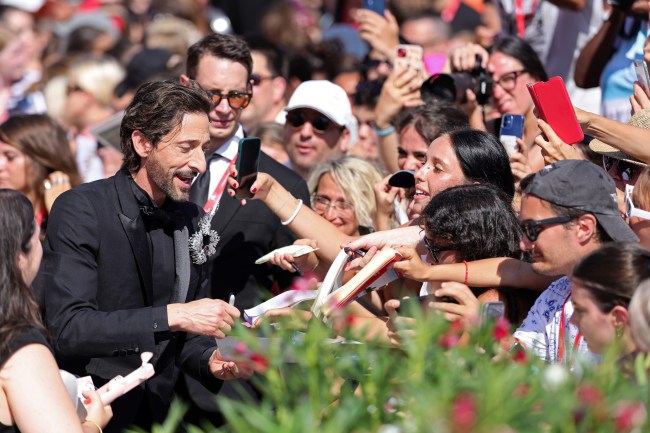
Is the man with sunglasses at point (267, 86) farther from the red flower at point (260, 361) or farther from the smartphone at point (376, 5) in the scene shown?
the red flower at point (260, 361)

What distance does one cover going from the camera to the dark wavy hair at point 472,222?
159 inches

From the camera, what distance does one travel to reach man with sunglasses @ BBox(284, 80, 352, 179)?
630cm

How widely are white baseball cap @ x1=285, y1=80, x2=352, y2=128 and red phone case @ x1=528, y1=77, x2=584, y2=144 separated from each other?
7.06 feet

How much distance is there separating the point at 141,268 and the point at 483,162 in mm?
1492

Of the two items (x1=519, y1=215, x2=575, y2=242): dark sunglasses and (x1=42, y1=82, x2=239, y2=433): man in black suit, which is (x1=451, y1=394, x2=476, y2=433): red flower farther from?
(x1=42, y1=82, x2=239, y2=433): man in black suit

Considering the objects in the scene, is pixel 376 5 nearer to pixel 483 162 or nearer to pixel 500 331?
pixel 483 162

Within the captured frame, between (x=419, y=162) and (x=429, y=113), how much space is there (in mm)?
265

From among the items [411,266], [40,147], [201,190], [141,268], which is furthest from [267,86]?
[411,266]

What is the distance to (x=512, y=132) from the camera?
530 centimetres

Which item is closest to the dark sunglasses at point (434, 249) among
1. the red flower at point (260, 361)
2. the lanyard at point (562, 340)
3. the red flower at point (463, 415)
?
the lanyard at point (562, 340)

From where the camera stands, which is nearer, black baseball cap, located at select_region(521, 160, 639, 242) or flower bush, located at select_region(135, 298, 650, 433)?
flower bush, located at select_region(135, 298, 650, 433)

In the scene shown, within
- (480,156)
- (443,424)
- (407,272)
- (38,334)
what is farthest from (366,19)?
(443,424)

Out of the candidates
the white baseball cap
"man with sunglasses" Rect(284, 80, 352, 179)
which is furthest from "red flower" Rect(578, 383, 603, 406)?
the white baseball cap

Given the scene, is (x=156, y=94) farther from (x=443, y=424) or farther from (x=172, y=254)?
(x=443, y=424)
